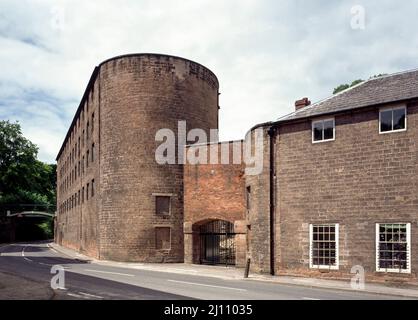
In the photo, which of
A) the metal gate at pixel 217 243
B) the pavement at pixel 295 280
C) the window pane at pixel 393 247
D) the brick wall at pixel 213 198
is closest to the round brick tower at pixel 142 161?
the brick wall at pixel 213 198

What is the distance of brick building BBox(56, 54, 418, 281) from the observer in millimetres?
18016

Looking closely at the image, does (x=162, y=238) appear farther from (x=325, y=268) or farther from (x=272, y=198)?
(x=325, y=268)

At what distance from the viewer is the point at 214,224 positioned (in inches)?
1102

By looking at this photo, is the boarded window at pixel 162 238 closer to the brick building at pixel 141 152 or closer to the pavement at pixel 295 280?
the brick building at pixel 141 152

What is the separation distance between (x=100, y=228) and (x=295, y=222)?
14900mm

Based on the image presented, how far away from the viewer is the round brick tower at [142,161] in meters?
28.8

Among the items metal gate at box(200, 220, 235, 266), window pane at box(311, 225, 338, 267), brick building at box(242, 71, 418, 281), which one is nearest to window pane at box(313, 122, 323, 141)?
brick building at box(242, 71, 418, 281)

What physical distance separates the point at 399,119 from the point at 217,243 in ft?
45.3

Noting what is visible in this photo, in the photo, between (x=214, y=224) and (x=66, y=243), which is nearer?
(x=214, y=224)

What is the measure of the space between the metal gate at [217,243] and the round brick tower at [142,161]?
1593 millimetres

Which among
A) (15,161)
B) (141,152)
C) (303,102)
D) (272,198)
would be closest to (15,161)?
(15,161)

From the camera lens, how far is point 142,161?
2914 cm

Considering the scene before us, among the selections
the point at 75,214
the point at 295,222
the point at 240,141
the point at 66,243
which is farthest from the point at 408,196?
the point at 66,243

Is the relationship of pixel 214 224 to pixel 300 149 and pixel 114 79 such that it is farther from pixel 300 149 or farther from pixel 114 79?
pixel 114 79
